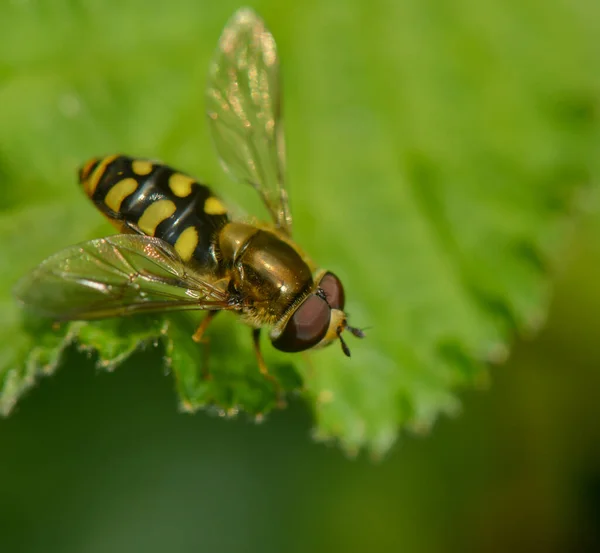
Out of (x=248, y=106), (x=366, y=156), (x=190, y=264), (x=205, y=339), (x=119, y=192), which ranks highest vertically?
(x=119, y=192)

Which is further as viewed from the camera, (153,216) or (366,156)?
(366,156)

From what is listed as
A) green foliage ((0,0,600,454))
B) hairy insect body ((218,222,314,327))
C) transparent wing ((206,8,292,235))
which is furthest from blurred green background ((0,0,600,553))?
hairy insect body ((218,222,314,327))

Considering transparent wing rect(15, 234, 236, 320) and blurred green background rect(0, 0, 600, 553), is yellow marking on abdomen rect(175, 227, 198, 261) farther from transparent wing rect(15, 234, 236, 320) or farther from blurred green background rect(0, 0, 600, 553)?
blurred green background rect(0, 0, 600, 553)

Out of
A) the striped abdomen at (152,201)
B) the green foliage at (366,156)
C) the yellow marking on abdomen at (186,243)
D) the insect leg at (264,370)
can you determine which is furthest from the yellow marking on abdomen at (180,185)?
the insect leg at (264,370)

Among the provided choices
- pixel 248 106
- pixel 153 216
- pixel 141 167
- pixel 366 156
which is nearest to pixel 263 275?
pixel 153 216

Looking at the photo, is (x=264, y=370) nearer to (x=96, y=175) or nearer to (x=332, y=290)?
(x=332, y=290)

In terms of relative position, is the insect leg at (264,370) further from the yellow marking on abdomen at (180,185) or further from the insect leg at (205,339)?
the yellow marking on abdomen at (180,185)

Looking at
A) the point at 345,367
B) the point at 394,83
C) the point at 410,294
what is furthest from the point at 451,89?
the point at 345,367
